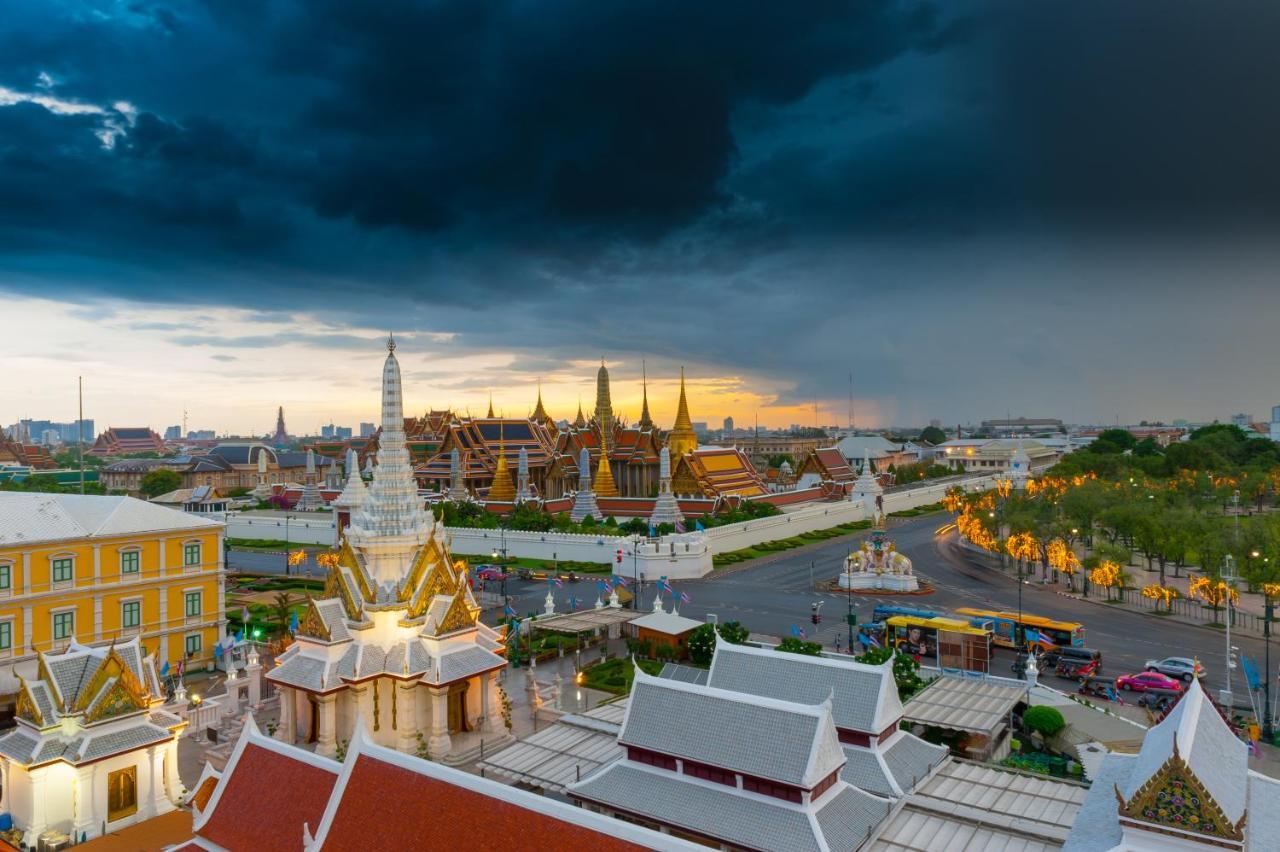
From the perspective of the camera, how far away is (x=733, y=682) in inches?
782

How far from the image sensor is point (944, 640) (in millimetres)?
32781

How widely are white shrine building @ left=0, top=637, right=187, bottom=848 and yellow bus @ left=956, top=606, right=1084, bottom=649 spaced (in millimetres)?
31323

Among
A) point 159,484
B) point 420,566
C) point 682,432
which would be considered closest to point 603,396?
point 682,432

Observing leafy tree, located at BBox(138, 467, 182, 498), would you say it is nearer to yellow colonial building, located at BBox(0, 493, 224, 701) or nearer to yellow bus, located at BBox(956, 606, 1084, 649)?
yellow colonial building, located at BBox(0, 493, 224, 701)

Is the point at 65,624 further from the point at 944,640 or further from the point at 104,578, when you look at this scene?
the point at 944,640

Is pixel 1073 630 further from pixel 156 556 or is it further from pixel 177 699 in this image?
pixel 156 556

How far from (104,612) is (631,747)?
978 inches

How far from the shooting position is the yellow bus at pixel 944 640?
105 feet

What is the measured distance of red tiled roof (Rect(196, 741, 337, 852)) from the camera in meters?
→ 14.3

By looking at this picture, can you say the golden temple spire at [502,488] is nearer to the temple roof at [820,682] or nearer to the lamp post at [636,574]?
the lamp post at [636,574]

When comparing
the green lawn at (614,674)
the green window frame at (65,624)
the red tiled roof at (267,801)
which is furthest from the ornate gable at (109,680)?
the green lawn at (614,674)

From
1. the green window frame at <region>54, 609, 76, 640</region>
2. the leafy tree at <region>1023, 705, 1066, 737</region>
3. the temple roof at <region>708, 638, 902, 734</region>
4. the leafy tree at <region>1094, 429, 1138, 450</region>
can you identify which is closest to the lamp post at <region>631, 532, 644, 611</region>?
the leafy tree at <region>1023, 705, 1066, 737</region>

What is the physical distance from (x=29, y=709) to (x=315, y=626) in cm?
679

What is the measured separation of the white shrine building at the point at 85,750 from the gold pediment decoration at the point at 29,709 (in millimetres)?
23
